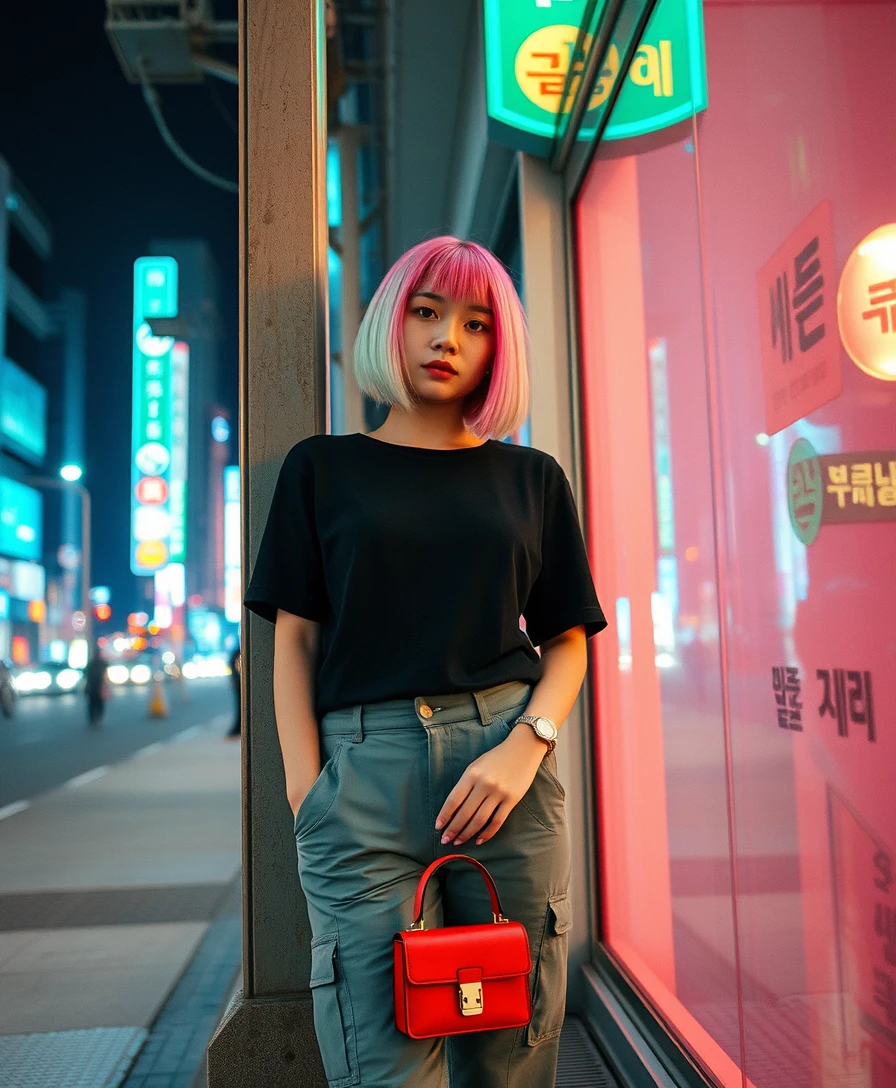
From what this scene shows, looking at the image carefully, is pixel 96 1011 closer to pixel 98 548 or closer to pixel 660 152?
pixel 660 152

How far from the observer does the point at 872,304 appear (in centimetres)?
142

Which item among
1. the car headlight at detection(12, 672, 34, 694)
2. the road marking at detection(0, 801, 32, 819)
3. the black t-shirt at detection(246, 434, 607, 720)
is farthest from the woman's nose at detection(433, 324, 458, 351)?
the car headlight at detection(12, 672, 34, 694)

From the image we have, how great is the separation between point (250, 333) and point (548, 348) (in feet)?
5.37

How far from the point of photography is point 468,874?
5.07ft

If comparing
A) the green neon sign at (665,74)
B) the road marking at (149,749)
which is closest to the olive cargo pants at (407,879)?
the green neon sign at (665,74)

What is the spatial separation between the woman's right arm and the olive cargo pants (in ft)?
0.13

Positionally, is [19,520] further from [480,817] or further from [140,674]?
[480,817]

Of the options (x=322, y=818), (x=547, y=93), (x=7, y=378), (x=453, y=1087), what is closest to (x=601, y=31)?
(x=547, y=93)

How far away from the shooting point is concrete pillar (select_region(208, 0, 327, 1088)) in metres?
2.28

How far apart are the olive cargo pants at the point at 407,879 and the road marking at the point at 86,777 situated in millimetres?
9479

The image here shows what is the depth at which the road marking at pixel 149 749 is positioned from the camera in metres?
13.5

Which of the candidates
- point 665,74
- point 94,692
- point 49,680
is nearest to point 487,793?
point 665,74

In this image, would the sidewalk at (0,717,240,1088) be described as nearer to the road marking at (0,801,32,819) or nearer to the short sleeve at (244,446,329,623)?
the road marking at (0,801,32,819)

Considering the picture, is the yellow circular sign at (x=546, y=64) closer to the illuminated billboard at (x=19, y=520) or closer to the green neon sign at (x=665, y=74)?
the green neon sign at (x=665, y=74)
